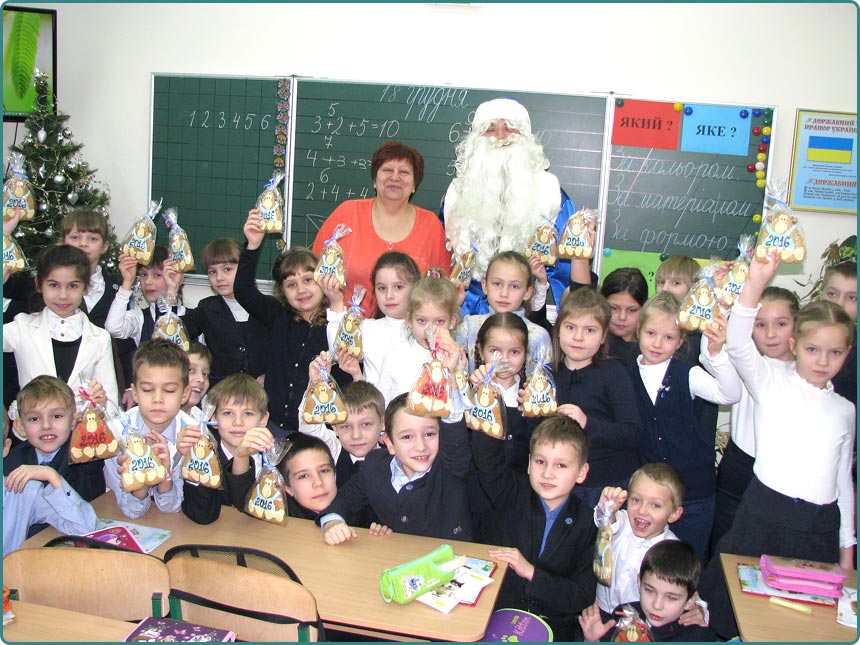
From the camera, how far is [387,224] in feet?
14.1

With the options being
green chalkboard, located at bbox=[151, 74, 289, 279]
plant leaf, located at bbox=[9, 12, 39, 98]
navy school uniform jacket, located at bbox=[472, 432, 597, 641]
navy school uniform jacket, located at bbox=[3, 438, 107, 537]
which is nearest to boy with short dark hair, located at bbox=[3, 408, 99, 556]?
navy school uniform jacket, located at bbox=[3, 438, 107, 537]

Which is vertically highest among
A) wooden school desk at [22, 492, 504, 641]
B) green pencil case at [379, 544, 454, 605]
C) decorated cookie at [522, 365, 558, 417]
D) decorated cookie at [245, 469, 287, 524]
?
decorated cookie at [522, 365, 558, 417]

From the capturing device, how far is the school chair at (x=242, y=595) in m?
1.92

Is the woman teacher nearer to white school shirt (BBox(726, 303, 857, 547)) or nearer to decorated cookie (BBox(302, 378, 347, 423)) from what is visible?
decorated cookie (BBox(302, 378, 347, 423))

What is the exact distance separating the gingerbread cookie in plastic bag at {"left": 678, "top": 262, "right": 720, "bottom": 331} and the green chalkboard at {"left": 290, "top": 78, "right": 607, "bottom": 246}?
260 centimetres

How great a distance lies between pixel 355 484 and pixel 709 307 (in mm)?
1662

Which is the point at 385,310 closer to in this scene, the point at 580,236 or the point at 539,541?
the point at 580,236

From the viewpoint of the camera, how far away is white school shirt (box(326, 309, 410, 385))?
355 cm

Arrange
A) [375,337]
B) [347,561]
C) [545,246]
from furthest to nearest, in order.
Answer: [545,246] < [375,337] < [347,561]

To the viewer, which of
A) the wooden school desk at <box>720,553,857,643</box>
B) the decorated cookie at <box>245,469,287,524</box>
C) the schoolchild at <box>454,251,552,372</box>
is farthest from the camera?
the schoolchild at <box>454,251,552,372</box>

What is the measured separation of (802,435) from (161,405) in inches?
104

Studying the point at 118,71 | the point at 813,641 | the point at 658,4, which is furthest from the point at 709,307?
the point at 118,71

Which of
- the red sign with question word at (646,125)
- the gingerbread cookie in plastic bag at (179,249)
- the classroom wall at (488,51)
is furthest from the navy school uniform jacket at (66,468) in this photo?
the red sign with question word at (646,125)

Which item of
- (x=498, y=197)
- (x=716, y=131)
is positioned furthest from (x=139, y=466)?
(x=716, y=131)
